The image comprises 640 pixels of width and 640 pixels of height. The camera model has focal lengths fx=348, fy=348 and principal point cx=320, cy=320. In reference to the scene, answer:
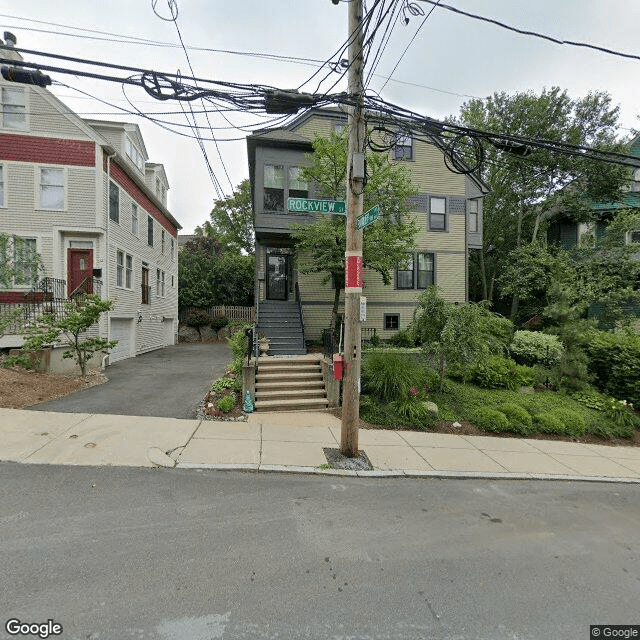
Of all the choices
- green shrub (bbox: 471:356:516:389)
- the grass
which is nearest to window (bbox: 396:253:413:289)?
green shrub (bbox: 471:356:516:389)

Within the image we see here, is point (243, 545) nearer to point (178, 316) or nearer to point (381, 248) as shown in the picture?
point (381, 248)

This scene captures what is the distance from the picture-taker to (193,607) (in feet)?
8.32

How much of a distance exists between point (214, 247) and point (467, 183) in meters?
21.9

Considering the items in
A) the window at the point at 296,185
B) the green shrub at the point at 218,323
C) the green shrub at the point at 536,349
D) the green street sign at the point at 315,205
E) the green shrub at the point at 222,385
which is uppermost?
the window at the point at 296,185

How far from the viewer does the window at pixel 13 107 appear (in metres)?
11.6

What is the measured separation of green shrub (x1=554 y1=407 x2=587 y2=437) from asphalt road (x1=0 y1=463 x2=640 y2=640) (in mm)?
3269

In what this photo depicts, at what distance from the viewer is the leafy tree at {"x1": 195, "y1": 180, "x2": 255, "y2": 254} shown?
103 feet

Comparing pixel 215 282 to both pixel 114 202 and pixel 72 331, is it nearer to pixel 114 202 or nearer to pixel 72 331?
pixel 114 202

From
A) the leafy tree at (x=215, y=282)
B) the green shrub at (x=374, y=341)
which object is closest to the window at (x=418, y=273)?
the green shrub at (x=374, y=341)

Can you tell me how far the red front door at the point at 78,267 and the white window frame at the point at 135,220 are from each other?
3122 millimetres

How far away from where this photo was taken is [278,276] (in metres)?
15.5

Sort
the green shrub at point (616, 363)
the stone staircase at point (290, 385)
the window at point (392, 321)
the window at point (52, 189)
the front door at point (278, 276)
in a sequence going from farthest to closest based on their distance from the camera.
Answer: the window at point (392, 321), the front door at point (278, 276), the window at point (52, 189), the green shrub at point (616, 363), the stone staircase at point (290, 385)

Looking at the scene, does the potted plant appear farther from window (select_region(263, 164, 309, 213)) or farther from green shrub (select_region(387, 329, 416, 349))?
green shrub (select_region(387, 329, 416, 349))

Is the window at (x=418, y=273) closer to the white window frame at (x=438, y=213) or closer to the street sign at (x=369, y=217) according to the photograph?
the white window frame at (x=438, y=213)
